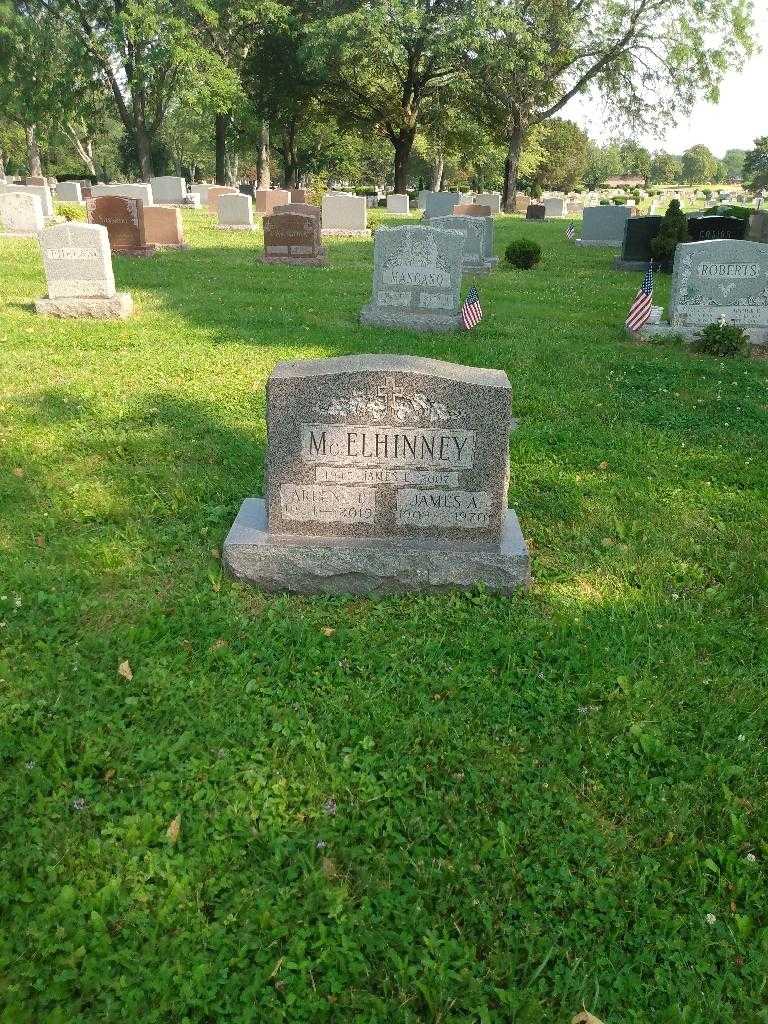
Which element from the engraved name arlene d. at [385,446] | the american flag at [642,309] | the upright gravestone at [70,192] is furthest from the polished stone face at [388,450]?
the upright gravestone at [70,192]

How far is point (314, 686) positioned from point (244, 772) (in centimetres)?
64

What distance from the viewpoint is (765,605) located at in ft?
14.3

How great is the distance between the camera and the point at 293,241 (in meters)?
17.4

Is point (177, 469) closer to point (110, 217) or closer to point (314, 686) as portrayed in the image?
point (314, 686)

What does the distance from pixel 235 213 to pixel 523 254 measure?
462 inches

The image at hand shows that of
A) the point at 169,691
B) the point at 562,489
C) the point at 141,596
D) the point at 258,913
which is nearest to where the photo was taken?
the point at 258,913

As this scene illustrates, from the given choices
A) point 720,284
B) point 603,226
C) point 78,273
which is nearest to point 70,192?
point 603,226

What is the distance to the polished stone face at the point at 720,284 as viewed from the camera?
33.1ft

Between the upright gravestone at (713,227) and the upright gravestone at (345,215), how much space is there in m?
10.1

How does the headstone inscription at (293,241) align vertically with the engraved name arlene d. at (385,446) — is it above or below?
above

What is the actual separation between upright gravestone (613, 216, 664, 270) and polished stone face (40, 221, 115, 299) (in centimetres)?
1297

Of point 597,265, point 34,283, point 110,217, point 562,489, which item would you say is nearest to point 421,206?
point 597,265

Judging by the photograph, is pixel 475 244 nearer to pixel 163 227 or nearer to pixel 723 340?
pixel 723 340

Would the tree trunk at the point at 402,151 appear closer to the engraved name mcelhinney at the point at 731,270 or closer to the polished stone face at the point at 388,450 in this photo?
the engraved name mcelhinney at the point at 731,270
